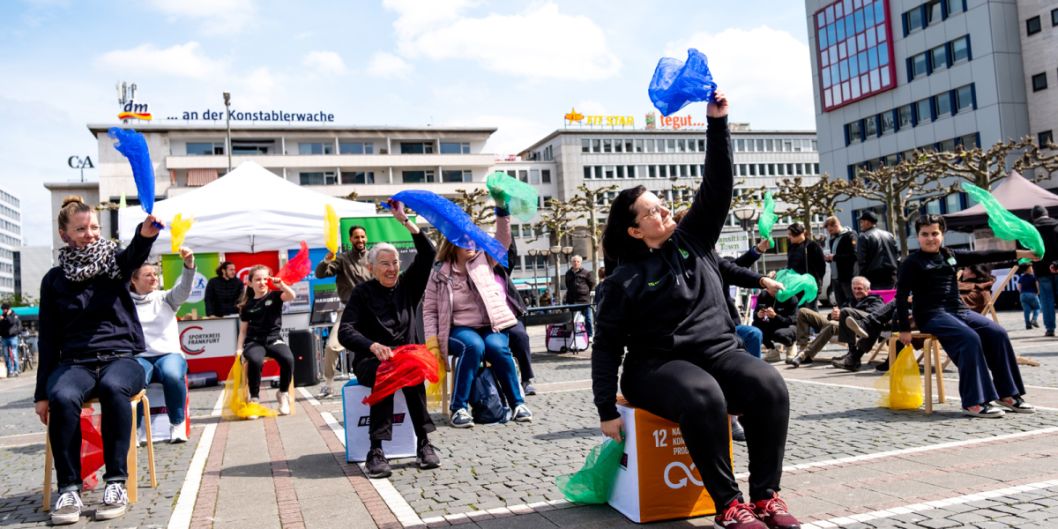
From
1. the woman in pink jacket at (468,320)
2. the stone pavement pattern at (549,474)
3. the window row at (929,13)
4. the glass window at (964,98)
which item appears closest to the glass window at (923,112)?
the glass window at (964,98)

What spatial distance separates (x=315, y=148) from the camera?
82125 millimetres

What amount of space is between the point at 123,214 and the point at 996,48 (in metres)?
51.1

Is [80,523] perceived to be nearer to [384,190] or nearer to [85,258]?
[85,258]

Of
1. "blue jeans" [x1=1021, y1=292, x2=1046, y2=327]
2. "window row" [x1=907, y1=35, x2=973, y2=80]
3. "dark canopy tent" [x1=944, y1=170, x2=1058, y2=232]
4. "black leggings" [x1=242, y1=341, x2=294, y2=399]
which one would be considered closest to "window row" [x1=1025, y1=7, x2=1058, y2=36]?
"window row" [x1=907, y1=35, x2=973, y2=80]

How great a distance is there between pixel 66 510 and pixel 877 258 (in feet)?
34.0

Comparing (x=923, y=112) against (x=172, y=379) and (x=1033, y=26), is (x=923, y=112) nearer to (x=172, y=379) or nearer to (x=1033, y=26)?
(x=1033, y=26)

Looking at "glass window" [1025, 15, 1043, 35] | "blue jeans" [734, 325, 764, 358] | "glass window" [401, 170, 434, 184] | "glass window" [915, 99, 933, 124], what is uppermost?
"glass window" [1025, 15, 1043, 35]

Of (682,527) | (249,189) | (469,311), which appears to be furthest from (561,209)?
(682,527)

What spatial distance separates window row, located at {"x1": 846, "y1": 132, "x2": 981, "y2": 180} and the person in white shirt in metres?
43.8

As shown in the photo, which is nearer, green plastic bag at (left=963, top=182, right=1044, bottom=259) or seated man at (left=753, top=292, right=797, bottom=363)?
green plastic bag at (left=963, top=182, right=1044, bottom=259)

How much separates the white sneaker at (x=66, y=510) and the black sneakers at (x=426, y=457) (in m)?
2.09

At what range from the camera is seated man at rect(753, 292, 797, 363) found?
12.4m

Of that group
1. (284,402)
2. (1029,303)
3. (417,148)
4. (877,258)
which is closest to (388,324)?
(284,402)

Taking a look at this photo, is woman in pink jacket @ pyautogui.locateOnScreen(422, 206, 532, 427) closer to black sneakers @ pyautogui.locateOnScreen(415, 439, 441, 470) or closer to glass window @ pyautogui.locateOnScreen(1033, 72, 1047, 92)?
black sneakers @ pyautogui.locateOnScreen(415, 439, 441, 470)
